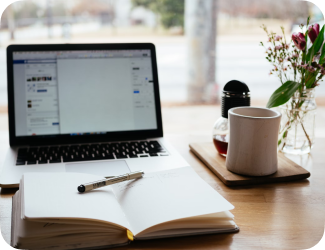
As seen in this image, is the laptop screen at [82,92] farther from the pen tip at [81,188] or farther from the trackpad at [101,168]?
the pen tip at [81,188]

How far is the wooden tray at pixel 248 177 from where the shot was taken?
82 cm

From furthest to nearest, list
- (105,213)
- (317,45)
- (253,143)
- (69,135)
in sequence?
(69,135) < (317,45) < (253,143) < (105,213)

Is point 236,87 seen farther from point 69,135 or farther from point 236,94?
point 69,135

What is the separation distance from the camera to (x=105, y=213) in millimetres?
580

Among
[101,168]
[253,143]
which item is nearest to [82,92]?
[101,168]

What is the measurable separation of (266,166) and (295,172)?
9 cm

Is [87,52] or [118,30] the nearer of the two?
[87,52]

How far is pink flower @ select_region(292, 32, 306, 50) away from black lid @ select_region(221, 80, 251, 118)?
0.16 metres

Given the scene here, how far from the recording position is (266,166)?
821 millimetres

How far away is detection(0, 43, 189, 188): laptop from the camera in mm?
1011

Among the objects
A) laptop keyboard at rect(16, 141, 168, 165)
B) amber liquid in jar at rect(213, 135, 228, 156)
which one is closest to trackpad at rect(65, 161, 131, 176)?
laptop keyboard at rect(16, 141, 168, 165)

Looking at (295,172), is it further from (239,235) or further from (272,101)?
(239,235)

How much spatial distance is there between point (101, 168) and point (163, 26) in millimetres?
4833

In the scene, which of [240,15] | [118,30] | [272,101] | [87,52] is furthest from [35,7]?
[272,101]
